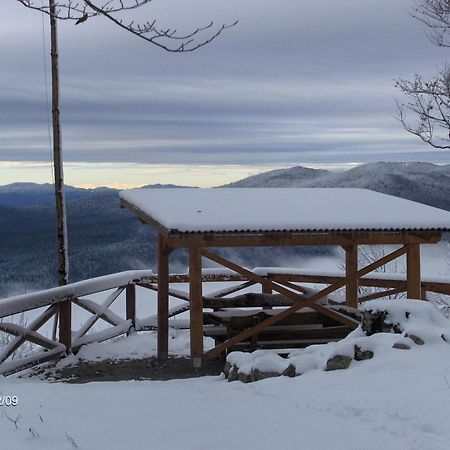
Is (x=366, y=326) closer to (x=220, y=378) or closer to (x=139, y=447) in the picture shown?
(x=220, y=378)

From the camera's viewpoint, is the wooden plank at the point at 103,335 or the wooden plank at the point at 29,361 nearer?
the wooden plank at the point at 29,361

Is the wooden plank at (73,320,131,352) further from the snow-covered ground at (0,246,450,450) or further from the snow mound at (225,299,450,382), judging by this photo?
the snow mound at (225,299,450,382)

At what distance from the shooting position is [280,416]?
5.45m

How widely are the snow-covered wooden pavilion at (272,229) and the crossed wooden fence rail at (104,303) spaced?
1.32ft

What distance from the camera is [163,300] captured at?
11.3 m

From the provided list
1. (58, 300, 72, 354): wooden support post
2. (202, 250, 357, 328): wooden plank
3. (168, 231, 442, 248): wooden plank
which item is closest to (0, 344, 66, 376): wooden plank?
(58, 300, 72, 354): wooden support post

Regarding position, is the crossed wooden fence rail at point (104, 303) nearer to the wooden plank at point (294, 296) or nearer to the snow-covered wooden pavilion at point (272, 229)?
the wooden plank at point (294, 296)

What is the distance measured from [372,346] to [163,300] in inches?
201

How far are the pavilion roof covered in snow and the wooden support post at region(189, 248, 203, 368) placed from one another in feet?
2.12

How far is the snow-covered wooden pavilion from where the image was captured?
923 cm

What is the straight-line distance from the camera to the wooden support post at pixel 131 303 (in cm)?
1279

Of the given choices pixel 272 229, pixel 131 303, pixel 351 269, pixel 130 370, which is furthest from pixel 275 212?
pixel 131 303

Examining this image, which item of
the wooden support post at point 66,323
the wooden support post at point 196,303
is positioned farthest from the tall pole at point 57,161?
the wooden support post at point 196,303

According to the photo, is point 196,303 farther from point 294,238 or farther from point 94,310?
point 94,310
